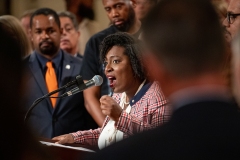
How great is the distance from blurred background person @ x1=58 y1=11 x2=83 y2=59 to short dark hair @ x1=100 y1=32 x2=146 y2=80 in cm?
264

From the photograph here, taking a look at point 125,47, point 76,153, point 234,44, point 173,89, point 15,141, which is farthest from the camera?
point 125,47

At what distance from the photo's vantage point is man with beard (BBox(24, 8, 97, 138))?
488 cm

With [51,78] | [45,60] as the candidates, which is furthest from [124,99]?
[45,60]

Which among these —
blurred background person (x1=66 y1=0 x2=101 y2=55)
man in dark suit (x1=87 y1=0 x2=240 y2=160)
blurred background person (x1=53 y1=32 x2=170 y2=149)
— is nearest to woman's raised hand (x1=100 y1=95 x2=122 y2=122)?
blurred background person (x1=53 y1=32 x2=170 y2=149)

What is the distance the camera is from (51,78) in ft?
16.5

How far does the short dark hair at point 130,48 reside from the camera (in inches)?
150

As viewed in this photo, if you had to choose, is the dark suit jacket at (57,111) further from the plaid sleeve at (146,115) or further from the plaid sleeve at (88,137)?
the plaid sleeve at (146,115)

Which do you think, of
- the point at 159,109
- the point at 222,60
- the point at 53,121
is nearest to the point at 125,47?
the point at 159,109

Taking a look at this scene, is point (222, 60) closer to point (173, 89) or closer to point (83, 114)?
point (173, 89)

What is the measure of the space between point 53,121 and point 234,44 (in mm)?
2289

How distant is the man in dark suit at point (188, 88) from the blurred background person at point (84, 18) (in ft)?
16.7

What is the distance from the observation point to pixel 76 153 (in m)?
3.24

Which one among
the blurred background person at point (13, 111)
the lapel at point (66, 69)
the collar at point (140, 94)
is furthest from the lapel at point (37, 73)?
the blurred background person at point (13, 111)

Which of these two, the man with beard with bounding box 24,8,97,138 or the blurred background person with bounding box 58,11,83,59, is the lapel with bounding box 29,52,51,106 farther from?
the blurred background person with bounding box 58,11,83,59
